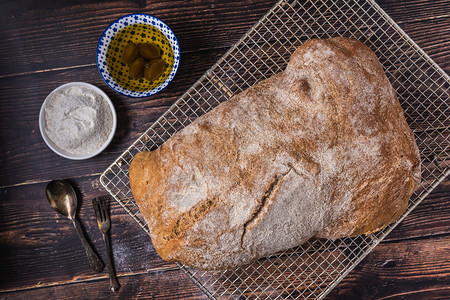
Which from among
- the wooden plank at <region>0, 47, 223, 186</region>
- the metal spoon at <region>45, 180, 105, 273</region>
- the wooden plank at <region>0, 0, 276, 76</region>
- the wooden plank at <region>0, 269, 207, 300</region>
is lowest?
the wooden plank at <region>0, 269, 207, 300</region>

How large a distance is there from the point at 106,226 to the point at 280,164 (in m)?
1.03

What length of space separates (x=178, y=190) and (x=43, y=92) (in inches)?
42.5

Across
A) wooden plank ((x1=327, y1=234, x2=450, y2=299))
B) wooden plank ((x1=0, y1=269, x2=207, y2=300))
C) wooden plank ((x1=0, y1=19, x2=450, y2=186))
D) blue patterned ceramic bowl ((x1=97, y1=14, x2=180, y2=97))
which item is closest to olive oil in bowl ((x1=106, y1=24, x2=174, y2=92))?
blue patterned ceramic bowl ((x1=97, y1=14, x2=180, y2=97))

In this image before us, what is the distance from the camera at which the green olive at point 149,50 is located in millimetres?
1752

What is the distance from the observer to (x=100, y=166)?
6.26 ft

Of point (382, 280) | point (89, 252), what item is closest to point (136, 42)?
point (89, 252)

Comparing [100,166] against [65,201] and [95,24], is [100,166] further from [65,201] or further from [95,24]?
[95,24]

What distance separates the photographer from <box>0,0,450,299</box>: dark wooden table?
1897 millimetres

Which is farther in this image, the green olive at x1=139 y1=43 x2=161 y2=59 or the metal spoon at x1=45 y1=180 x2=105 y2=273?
the metal spoon at x1=45 y1=180 x2=105 y2=273

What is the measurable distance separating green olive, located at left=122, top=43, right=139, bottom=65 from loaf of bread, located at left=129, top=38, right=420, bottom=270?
0.57 meters

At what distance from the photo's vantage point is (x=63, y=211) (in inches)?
73.6

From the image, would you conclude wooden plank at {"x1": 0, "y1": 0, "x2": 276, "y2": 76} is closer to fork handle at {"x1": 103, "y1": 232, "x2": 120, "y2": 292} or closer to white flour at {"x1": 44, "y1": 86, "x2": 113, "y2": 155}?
white flour at {"x1": 44, "y1": 86, "x2": 113, "y2": 155}

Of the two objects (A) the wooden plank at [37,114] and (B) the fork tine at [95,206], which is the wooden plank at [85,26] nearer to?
(A) the wooden plank at [37,114]

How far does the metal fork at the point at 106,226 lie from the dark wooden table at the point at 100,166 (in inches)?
1.4
